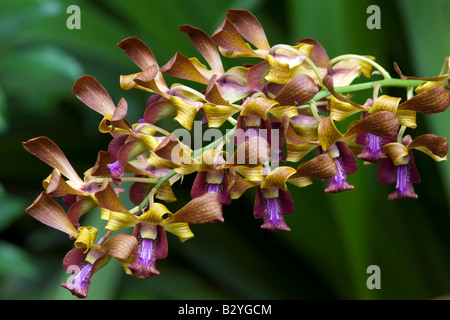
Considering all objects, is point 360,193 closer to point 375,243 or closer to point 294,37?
point 375,243

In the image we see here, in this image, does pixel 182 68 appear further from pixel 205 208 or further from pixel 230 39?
pixel 205 208

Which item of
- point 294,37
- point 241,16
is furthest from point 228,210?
point 241,16

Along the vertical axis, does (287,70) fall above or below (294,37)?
below

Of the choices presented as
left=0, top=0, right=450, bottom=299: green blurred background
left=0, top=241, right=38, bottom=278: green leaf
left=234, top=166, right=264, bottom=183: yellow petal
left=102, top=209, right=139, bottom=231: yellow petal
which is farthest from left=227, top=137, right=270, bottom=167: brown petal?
left=0, top=241, right=38, bottom=278: green leaf

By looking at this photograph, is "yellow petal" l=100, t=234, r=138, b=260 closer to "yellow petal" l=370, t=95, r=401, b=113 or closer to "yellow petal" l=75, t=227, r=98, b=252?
"yellow petal" l=75, t=227, r=98, b=252

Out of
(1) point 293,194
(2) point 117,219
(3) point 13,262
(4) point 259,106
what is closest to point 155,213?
(2) point 117,219

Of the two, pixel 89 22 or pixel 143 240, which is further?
pixel 89 22

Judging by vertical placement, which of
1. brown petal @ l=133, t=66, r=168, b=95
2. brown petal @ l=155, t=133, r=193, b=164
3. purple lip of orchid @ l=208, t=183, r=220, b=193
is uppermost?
brown petal @ l=133, t=66, r=168, b=95
